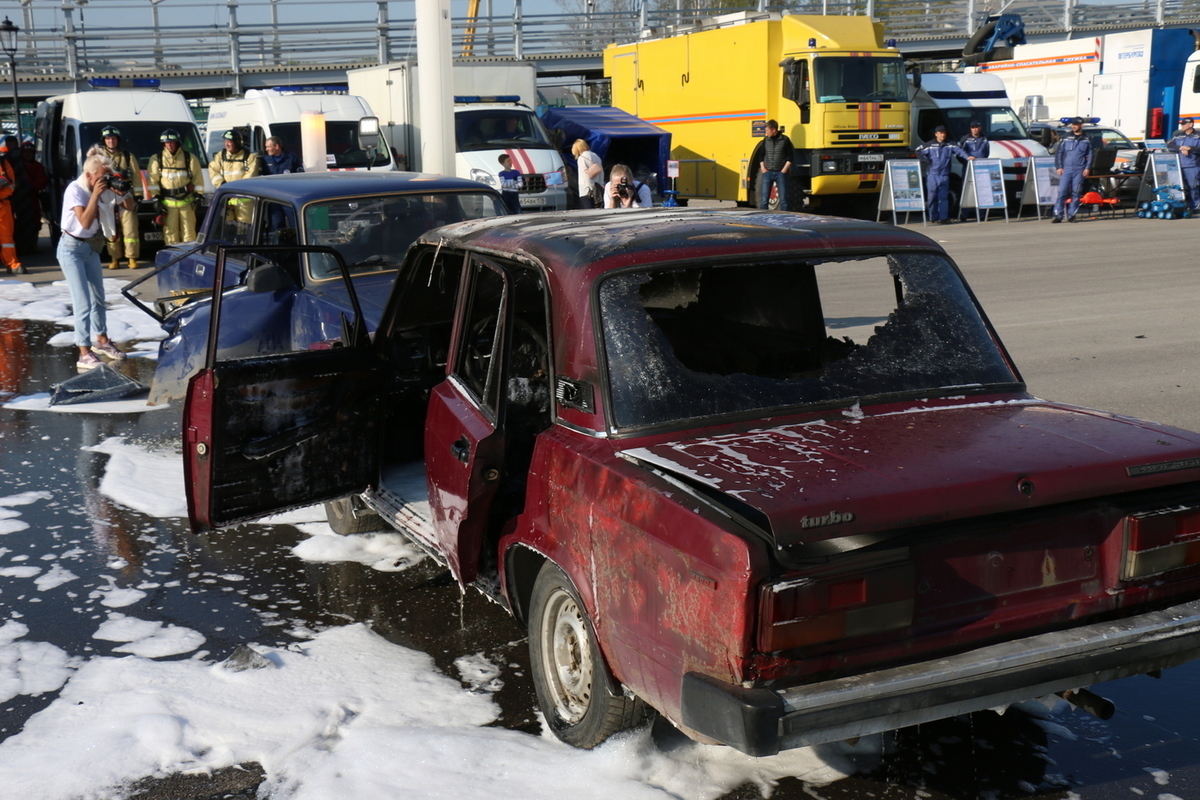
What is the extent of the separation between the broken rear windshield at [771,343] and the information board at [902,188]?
17445mm

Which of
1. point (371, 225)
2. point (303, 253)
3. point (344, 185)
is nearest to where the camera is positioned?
point (303, 253)

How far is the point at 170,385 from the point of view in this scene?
7449mm

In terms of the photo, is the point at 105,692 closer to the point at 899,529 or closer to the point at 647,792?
the point at 647,792

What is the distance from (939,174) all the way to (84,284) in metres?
16.4

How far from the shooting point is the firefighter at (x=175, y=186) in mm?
17031

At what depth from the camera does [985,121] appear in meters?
24.9

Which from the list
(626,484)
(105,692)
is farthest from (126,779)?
(626,484)

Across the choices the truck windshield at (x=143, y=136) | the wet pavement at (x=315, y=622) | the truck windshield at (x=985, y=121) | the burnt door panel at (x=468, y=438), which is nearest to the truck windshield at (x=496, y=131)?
the truck windshield at (x=143, y=136)

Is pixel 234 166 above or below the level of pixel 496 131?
below

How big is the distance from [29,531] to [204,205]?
12.9 metres

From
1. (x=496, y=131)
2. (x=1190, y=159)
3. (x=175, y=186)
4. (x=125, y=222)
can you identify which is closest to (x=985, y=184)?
(x=1190, y=159)

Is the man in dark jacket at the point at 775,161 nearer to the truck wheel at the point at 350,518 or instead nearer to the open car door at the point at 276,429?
the truck wheel at the point at 350,518

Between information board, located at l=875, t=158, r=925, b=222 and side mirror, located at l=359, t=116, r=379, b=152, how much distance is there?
30.2 feet

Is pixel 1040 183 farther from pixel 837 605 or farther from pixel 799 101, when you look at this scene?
pixel 837 605
